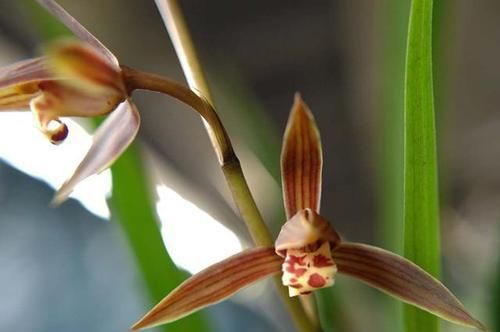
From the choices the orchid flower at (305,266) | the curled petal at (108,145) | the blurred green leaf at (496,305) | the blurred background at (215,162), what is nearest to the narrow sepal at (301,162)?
the orchid flower at (305,266)

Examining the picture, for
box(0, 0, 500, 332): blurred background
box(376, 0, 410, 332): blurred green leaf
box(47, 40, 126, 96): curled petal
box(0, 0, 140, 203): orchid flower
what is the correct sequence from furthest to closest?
box(0, 0, 500, 332): blurred background
box(376, 0, 410, 332): blurred green leaf
box(0, 0, 140, 203): orchid flower
box(47, 40, 126, 96): curled petal

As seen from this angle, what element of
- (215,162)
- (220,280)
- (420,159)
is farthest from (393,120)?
(215,162)

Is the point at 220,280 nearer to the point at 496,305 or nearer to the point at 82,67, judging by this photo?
the point at 82,67

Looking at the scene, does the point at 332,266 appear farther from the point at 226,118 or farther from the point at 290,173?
the point at 226,118

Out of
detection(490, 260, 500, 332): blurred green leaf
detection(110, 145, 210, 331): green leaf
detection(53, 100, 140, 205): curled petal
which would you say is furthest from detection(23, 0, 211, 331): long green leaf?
detection(490, 260, 500, 332): blurred green leaf

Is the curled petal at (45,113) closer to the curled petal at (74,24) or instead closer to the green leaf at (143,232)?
the curled petal at (74,24)

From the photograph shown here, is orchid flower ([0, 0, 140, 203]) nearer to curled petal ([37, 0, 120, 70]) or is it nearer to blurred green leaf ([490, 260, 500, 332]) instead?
curled petal ([37, 0, 120, 70])

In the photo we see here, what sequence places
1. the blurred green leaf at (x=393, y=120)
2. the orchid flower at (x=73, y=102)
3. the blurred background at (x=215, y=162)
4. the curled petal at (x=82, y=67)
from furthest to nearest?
the blurred background at (x=215, y=162)
the blurred green leaf at (x=393, y=120)
the orchid flower at (x=73, y=102)
the curled petal at (x=82, y=67)

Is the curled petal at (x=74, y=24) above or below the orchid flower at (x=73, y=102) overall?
above
